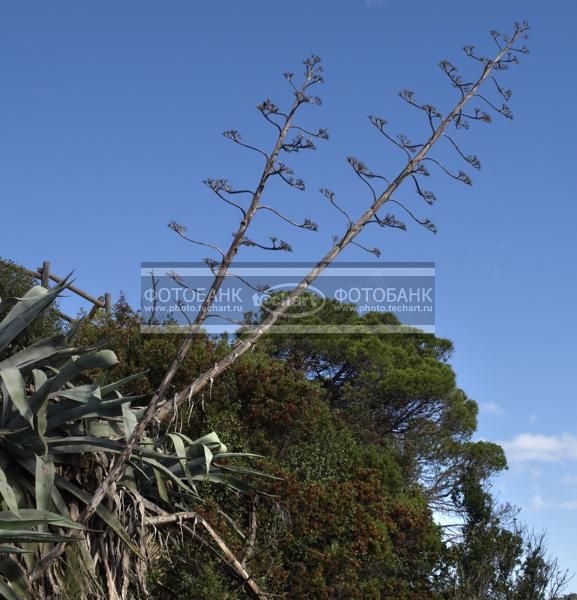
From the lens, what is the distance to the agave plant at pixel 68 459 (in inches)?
286

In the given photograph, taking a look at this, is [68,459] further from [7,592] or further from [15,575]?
[7,592]

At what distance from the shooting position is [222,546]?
8430 mm

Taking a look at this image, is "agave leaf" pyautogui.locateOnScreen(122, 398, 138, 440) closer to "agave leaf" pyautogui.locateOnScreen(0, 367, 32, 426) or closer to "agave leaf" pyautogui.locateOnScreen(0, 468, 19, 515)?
"agave leaf" pyautogui.locateOnScreen(0, 367, 32, 426)

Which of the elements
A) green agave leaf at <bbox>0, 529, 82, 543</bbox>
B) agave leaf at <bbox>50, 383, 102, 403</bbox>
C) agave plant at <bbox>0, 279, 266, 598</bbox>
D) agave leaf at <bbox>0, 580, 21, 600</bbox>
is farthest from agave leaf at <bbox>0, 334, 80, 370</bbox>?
agave leaf at <bbox>0, 580, 21, 600</bbox>

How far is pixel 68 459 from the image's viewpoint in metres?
7.89

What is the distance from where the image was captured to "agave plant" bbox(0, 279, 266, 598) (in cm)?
727

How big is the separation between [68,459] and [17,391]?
1027 mm

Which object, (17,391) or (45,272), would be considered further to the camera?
(45,272)

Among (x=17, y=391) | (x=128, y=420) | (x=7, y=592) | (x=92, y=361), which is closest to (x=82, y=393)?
(x=92, y=361)

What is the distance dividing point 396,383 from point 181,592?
691 inches

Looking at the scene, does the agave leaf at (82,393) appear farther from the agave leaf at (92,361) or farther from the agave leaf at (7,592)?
the agave leaf at (7,592)

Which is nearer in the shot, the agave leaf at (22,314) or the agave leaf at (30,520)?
the agave leaf at (30,520)

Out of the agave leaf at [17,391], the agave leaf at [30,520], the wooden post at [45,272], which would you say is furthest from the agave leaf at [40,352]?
the wooden post at [45,272]

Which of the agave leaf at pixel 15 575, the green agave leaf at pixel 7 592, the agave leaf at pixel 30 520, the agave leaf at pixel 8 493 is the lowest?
the green agave leaf at pixel 7 592
